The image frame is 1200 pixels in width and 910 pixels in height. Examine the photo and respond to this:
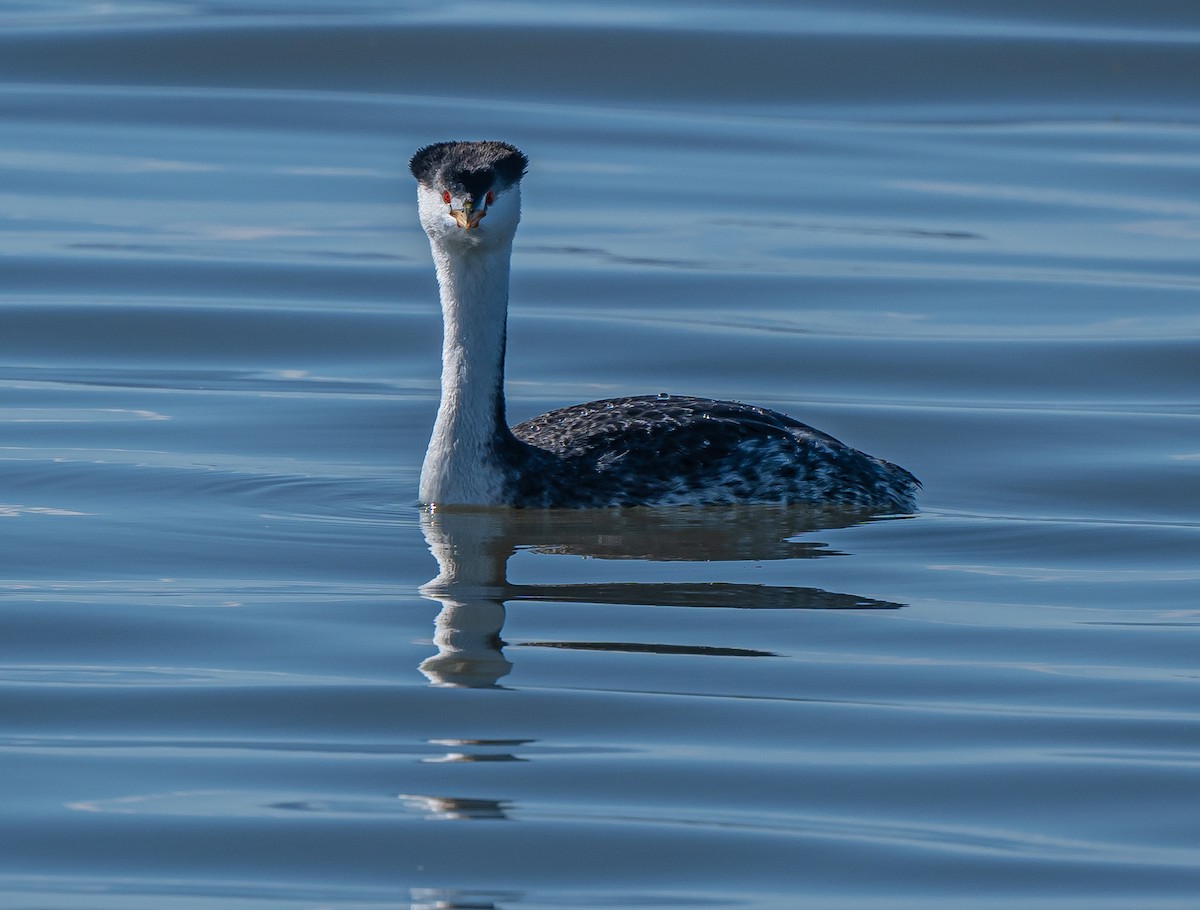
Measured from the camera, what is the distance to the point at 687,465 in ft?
37.2

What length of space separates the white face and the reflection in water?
132 centimetres

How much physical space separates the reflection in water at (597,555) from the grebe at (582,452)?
0.10 m

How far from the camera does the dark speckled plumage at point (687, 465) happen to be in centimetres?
1127

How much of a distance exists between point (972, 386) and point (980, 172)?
300 inches

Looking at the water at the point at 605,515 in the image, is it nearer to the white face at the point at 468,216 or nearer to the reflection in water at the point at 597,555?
the reflection in water at the point at 597,555

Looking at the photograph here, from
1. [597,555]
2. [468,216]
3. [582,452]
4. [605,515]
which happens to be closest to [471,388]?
[582,452]

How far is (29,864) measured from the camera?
6609mm

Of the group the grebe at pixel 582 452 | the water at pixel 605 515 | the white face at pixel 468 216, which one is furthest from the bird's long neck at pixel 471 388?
the water at pixel 605 515

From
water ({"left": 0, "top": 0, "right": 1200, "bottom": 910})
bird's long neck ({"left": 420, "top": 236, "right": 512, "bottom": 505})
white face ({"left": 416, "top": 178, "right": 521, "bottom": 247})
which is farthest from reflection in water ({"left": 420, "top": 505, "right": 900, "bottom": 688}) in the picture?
white face ({"left": 416, "top": 178, "right": 521, "bottom": 247})

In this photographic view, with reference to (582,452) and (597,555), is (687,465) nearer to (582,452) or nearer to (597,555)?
(582,452)

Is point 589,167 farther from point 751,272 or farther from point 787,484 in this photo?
point 787,484

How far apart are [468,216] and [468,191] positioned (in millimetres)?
114

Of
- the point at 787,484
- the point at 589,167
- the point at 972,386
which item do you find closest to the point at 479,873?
the point at 787,484

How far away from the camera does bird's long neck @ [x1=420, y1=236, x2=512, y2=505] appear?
11.2 meters
